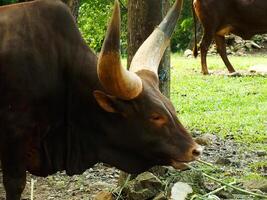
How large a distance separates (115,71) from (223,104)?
6.32 m

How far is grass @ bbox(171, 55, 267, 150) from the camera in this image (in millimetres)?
7996

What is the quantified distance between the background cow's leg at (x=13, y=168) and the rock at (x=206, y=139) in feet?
10.1

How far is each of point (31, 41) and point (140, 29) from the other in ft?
4.46

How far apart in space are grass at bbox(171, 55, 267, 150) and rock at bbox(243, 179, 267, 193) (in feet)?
5.78

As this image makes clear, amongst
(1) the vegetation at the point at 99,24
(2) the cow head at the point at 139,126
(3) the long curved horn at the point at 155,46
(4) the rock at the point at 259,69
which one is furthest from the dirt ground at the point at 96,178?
(1) the vegetation at the point at 99,24

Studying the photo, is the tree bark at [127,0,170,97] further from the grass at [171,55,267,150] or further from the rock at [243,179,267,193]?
the grass at [171,55,267,150]

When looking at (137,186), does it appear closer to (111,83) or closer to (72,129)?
(72,129)

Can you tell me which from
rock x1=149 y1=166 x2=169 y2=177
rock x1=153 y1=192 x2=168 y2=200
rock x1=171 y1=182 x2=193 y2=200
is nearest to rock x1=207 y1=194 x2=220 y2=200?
rock x1=171 y1=182 x2=193 y2=200

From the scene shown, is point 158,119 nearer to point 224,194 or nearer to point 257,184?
point 224,194

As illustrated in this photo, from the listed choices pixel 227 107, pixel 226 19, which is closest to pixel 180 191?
pixel 227 107

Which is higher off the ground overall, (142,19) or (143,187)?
(142,19)

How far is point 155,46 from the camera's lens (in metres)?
4.49

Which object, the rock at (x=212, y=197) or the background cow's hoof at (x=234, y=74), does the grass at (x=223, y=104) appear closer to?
the background cow's hoof at (x=234, y=74)

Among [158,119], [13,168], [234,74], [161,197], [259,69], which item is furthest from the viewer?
[259,69]
